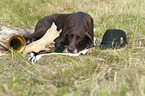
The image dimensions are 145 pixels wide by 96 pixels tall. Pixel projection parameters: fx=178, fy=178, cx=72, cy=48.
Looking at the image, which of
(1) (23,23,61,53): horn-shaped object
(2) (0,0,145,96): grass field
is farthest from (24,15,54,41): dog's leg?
(2) (0,0,145,96): grass field

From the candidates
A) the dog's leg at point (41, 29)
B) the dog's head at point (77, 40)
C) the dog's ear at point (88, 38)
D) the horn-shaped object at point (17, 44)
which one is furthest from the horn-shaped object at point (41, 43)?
the dog's ear at point (88, 38)

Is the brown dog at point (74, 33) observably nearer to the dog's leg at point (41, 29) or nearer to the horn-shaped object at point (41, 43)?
the dog's leg at point (41, 29)

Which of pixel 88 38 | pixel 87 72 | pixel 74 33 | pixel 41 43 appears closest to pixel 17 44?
pixel 41 43

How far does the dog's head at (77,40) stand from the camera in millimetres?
4170

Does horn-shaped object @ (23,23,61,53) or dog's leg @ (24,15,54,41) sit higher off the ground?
dog's leg @ (24,15,54,41)

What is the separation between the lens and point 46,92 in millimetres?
2123

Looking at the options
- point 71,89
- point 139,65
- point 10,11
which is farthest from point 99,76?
point 10,11

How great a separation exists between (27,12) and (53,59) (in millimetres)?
5222

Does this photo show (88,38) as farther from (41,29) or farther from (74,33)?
(41,29)

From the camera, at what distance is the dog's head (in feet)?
13.7

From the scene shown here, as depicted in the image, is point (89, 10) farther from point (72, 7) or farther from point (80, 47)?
point (80, 47)

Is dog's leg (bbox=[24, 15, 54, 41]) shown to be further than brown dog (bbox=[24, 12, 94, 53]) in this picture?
Yes

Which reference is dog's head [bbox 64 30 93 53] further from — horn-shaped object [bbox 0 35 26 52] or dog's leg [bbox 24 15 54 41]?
dog's leg [bbox 24 15 54 41]

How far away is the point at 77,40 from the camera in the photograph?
170 inches
